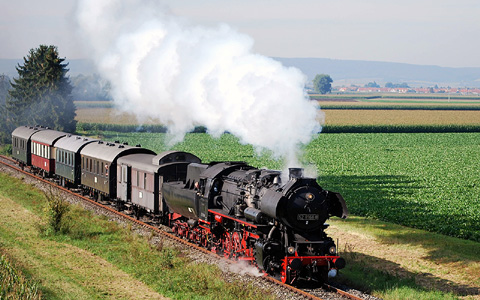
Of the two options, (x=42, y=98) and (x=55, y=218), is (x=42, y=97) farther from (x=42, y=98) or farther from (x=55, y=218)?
(x=55, y=218)

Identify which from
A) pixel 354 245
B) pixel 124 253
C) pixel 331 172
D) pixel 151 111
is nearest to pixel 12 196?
pixel 151 111

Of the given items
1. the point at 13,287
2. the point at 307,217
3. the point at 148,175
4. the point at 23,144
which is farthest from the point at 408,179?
the point at 13,287

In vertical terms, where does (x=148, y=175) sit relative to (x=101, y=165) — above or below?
above

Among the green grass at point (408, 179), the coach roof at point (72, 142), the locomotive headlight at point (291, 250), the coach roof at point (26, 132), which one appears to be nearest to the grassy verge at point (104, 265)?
the locomotive headlight at point (291, 250)

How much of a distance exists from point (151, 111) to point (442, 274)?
20.9 metres

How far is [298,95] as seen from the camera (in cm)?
2177

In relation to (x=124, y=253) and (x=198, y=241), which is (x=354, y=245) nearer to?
(x=198, y=241)

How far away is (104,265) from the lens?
21.5 m

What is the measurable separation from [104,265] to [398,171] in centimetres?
3418

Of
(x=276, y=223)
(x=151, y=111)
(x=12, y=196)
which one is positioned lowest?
(x=12, y=196)

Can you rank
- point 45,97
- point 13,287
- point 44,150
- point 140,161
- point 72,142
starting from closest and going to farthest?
point 13,287 → point 140,161 → point 72,142 → point 44,150 → point 45,97

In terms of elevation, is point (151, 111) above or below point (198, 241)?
above

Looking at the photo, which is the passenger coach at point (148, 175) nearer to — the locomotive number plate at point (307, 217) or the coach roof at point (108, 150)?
the coach roof at point (108, 150)

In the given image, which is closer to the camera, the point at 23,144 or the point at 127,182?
the point at 127,182
